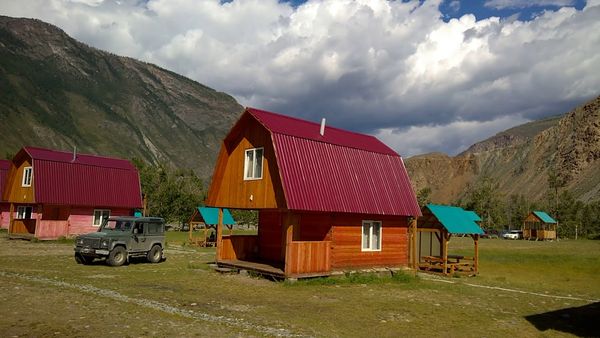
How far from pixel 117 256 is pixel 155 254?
8.33 ft

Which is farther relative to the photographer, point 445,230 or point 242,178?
point 445,230

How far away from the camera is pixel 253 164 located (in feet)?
73.8

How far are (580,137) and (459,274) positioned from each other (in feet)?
504

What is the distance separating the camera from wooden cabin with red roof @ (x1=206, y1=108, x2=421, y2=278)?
792 inches

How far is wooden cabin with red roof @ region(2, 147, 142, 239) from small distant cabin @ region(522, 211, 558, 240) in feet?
241

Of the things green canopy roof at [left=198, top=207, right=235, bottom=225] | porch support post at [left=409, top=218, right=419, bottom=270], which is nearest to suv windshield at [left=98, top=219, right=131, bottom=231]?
green canopy roof at [left=198, top=207, right=235, bottom=225]

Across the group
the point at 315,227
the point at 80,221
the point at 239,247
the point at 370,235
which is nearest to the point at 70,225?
the point at 80,221

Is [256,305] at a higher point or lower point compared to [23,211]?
lower

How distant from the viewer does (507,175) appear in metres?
191

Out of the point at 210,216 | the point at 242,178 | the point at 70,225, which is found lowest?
the point at 70,225

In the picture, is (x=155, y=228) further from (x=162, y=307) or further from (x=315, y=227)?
(x=162, y=307)

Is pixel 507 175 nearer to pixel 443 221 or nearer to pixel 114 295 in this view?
pixel 443 221

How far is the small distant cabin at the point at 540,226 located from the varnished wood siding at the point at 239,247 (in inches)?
3029

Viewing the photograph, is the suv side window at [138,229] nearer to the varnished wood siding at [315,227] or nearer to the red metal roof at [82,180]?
the varnished wood siding at [315,227]
